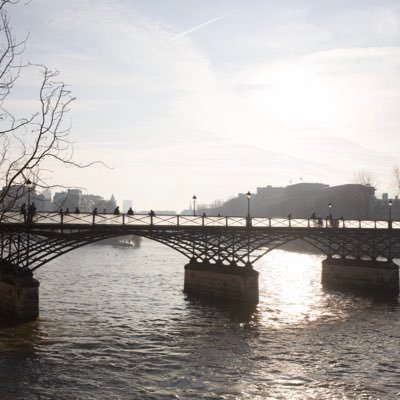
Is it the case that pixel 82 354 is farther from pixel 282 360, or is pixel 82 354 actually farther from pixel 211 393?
pixel 282 360

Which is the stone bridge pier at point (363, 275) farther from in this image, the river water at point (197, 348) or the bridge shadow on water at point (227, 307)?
the bridge shadow on water at point (227, 307)

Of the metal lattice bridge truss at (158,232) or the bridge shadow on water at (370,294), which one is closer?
the metal lattice bridge truss at (158,232)

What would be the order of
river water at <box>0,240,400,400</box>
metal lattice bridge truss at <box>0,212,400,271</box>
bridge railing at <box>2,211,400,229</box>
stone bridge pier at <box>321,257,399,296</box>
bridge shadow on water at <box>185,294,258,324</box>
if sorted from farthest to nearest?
stone bridge pier at <box>321,257,399,296</box>, bridge shadow on water at <box>185,294,258,324</box>, bridge railing at <box>2,211,400,229</box>, metal lattice bridge truss at <box>0,212,400,271</box>, river water at <box>0,240,400,400</box>

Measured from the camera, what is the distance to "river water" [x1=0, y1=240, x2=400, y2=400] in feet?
71.4

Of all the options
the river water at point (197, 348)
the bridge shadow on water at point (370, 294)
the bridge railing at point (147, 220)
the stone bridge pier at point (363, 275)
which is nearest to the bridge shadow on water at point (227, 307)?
the river water at point (197, 348)

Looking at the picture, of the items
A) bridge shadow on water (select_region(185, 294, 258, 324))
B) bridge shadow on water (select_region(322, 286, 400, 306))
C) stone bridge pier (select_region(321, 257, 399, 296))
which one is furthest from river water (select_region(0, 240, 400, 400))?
stone bridge pier (select_region(321, 257, 399, 296))

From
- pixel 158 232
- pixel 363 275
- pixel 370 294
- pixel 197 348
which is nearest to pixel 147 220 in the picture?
pixel 158 232

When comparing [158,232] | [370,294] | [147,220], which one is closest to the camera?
[158,232]

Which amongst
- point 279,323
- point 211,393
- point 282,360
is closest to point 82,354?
point 211,393

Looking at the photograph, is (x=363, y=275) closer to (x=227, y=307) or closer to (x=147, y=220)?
(x=227, y=307)

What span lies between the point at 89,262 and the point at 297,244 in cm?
5601

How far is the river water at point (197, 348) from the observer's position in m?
21.8

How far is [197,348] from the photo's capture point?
28594 millimetres

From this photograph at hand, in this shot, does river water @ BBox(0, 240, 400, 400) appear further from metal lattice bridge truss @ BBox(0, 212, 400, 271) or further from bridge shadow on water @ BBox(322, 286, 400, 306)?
metal lattice bridge truss @ BBox(0, 212, 400, 271)
